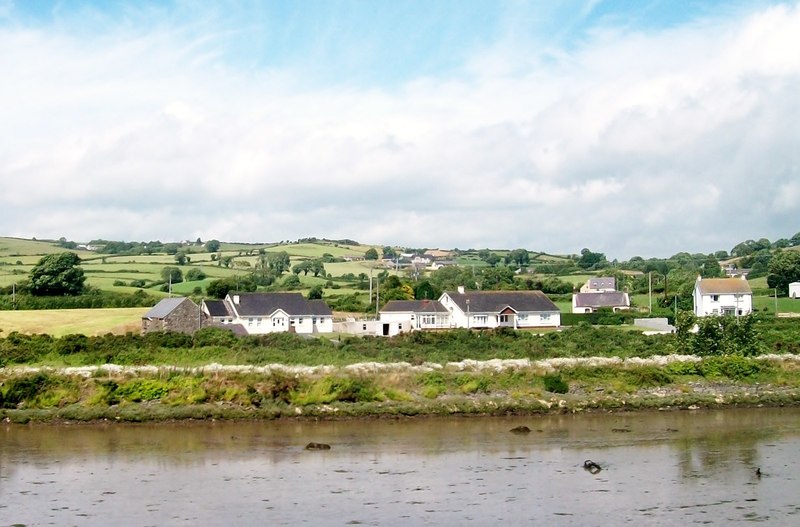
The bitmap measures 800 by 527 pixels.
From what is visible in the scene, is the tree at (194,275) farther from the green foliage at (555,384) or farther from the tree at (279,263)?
the green foliage at (555,384)

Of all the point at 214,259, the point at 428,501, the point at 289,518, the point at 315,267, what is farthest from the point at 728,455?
the point at 214,259

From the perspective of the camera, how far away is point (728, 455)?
2497cm

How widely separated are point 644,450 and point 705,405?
30.4ft

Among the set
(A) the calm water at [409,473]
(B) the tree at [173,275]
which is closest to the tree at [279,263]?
(B) the tree at [173,275]

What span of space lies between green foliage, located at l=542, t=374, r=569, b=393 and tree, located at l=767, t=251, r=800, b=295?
192ft

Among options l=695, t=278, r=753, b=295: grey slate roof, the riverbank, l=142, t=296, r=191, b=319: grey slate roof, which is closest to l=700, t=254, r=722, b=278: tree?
l=695, t=278, r=753, b=295: grey slate roof

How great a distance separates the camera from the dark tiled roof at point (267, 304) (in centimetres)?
6341

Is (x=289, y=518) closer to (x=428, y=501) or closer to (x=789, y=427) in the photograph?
(x=428, y=501)

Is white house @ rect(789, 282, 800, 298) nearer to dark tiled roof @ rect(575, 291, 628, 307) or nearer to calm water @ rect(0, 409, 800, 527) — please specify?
dark tiled roof @ rect(575, 291, 628, 307)

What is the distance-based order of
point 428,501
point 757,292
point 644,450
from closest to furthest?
point 428,501
point 644,450
point 757,292

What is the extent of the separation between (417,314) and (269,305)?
1146 cm

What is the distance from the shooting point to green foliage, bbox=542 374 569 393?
35250 mm

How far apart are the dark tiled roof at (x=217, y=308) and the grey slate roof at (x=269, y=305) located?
2.20 ft

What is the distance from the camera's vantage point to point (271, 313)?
63.8m
